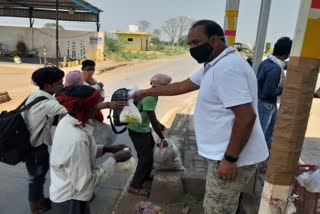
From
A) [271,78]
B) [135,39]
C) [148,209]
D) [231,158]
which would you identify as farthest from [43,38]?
[231,158]

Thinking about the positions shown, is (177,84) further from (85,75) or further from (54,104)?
(85,75)

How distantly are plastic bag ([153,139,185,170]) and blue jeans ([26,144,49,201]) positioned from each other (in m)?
1.30

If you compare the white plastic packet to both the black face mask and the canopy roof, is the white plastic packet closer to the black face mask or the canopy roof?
the black face mask

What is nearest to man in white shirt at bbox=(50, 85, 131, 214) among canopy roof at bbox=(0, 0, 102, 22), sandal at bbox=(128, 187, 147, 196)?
sandal at bbox=(128, 187, 147, 196)

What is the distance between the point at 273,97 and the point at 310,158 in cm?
174

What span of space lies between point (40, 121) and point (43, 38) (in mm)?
22932

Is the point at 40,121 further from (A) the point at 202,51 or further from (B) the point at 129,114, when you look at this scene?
(A) the point at 202,51

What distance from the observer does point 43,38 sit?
24.3m

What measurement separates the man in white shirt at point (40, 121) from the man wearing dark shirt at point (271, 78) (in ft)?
8.35

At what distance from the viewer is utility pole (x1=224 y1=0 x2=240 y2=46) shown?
4793mm

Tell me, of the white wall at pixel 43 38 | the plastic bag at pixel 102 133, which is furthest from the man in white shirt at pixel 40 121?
the white wall at pixel 43 38

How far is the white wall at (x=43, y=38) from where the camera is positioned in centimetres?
2345

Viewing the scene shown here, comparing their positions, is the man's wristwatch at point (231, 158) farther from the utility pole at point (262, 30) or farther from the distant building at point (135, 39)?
the distant building at point (135, 39)

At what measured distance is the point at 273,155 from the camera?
1811 millimetres
